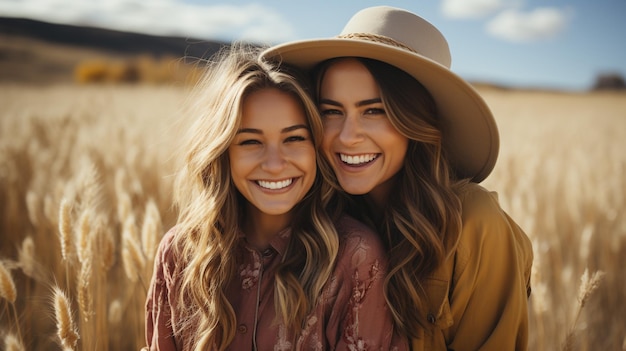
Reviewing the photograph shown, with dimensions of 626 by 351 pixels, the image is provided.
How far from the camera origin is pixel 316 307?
1648 millimetres

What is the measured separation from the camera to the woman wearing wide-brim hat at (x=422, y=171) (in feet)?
5.68

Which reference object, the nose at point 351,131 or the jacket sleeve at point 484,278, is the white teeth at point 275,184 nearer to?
the nose at point 351,131

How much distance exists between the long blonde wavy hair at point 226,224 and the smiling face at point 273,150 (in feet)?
0.15

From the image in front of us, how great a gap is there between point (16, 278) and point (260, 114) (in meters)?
2.22

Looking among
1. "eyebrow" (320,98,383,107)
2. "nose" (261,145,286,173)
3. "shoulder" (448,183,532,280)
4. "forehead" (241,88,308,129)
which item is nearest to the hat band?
"eyebrow" (320,98,383,107)

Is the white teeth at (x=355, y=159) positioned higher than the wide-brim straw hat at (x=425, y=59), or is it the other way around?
the wide-brim straw hat at (x=425, y=59)

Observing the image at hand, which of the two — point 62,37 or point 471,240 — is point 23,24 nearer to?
point 62,37

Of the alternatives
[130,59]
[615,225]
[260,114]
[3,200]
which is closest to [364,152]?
[260,114]

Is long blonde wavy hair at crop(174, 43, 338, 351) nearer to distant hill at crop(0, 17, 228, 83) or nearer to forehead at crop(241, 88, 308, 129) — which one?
forehead at crop(241, 88, 308, 129)

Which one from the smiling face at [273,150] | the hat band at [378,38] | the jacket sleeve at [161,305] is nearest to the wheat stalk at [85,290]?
the jacket sleeve at [161,305]

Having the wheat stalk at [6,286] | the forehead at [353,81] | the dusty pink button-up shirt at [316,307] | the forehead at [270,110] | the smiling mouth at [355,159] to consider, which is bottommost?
the dusty pink button-up shirt at [316,307]

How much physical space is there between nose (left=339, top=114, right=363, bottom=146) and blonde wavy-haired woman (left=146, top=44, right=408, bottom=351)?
108mm

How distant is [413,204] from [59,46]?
51.6 m

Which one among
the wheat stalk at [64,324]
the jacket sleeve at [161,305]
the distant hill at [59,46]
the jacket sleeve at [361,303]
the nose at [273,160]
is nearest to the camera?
the wheat stalk at [64,324]
